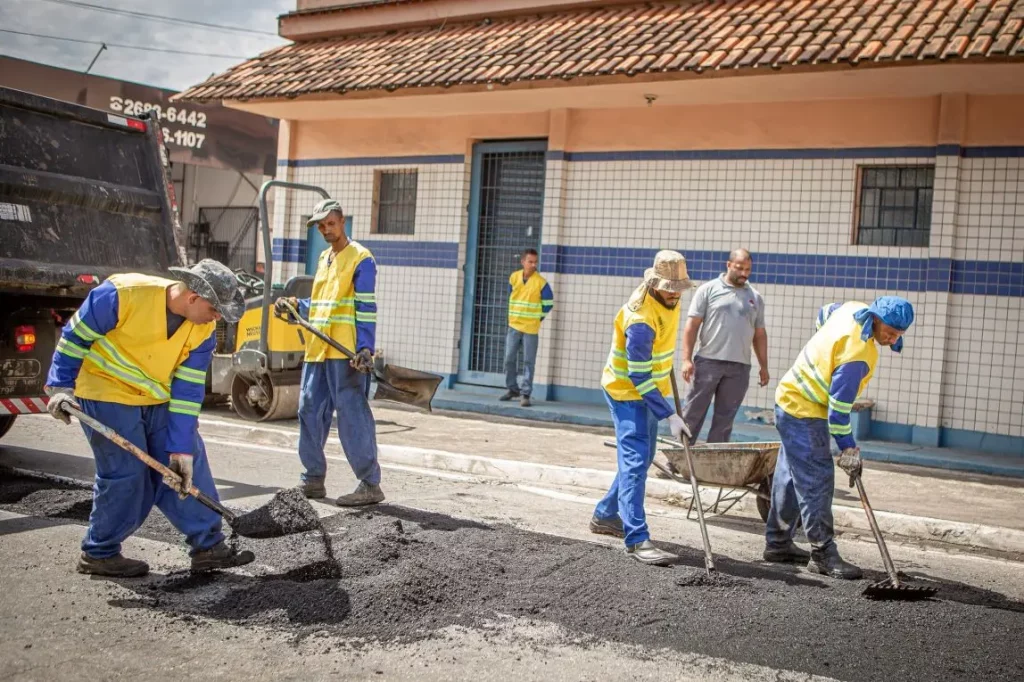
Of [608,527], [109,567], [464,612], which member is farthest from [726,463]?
[109,567]

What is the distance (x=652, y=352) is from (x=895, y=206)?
625 centimetres

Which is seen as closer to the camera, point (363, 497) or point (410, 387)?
point (363, 497)

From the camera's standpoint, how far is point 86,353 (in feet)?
16.6

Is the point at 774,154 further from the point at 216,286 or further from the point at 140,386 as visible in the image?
the point at 140,386

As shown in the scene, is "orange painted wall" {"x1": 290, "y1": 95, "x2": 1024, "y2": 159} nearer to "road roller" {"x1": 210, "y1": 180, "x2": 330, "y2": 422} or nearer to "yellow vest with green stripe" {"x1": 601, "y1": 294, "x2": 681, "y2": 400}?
"road roller" {"x1": 210, "y1": 180, "x2": 330, "y2": 422}

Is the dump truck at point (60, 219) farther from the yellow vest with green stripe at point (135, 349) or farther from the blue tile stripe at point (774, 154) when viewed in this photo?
the blue tile stripe at point (774, 154)

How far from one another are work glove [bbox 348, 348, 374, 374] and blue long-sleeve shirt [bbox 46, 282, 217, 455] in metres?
1.89

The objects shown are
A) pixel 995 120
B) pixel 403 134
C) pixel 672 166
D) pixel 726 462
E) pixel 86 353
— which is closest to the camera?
pixel 86 353

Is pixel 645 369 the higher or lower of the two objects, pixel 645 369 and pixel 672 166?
the lower

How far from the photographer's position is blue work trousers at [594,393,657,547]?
6.14m

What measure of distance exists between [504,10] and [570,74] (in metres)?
3.16

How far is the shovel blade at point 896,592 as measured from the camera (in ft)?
18.0

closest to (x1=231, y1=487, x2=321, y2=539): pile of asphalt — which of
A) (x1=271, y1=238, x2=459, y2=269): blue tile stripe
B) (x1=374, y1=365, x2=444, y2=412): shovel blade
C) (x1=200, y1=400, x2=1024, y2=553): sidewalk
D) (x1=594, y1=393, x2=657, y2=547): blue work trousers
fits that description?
(x1=594, y1=393, x2=657, y2=547): blue work trousers

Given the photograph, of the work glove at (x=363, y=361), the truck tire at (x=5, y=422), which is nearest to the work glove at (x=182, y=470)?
the work glove at (x=363, y=361)
